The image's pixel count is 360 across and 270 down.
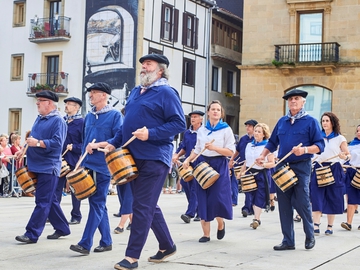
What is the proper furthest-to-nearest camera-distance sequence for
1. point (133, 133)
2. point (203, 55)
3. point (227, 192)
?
point (203, 55) < point (227, 192) < point (133, 133)

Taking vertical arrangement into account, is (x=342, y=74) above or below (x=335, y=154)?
above

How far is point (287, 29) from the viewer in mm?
33125

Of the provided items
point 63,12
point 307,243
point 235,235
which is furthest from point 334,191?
point 63,12

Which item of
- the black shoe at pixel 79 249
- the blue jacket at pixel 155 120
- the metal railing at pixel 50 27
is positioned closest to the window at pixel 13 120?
the metal railing at pixel 50 27

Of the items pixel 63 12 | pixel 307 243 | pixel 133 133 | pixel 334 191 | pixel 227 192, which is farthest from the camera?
pixel 63 12

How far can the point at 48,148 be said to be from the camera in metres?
9.11

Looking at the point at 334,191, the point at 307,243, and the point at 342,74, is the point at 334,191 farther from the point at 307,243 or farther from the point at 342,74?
the point at 342,74

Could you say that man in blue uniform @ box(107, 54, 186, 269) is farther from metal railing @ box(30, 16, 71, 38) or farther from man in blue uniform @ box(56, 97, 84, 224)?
metal railing @ box(30, 16, 71, 38)

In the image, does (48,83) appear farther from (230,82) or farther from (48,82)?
(230,82)

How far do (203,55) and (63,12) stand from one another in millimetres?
8054

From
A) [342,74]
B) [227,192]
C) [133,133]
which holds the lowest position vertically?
[227,192]

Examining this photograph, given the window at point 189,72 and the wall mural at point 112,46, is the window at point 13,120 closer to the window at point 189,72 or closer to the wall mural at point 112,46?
the wall mural at point 112,46

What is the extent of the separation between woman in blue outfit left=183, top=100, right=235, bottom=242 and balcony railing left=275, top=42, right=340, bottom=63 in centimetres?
2294

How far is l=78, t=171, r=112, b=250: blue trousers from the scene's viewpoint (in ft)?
26.2
